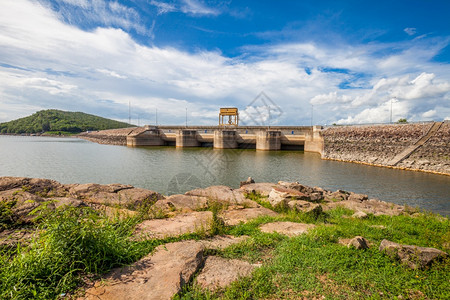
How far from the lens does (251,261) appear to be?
413 centimetres

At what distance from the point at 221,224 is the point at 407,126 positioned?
108 feet

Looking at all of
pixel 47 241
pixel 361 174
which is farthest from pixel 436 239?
pixel 361 174

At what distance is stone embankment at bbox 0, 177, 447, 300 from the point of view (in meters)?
3.26

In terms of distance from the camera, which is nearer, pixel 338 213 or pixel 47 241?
pixel 47 241

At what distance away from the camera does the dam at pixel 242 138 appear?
45.0 m

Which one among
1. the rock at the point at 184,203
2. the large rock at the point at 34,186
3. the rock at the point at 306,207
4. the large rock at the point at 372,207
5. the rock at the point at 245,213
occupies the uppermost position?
the large rock at the point at 34,186

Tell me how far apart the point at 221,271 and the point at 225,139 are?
45.5 m

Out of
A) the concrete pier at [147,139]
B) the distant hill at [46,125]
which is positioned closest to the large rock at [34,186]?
the concrete pier at [147,139]

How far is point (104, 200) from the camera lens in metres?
7.91

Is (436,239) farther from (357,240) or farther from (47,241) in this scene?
(47,241)

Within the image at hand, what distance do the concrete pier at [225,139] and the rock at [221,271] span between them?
44.7m

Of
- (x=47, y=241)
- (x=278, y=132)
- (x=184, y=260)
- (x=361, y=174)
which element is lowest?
(x=361, y=174)

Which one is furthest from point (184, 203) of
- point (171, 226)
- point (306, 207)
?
point (306, 207)

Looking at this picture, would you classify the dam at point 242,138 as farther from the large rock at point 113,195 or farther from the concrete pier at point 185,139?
the large rock at point 113,195
